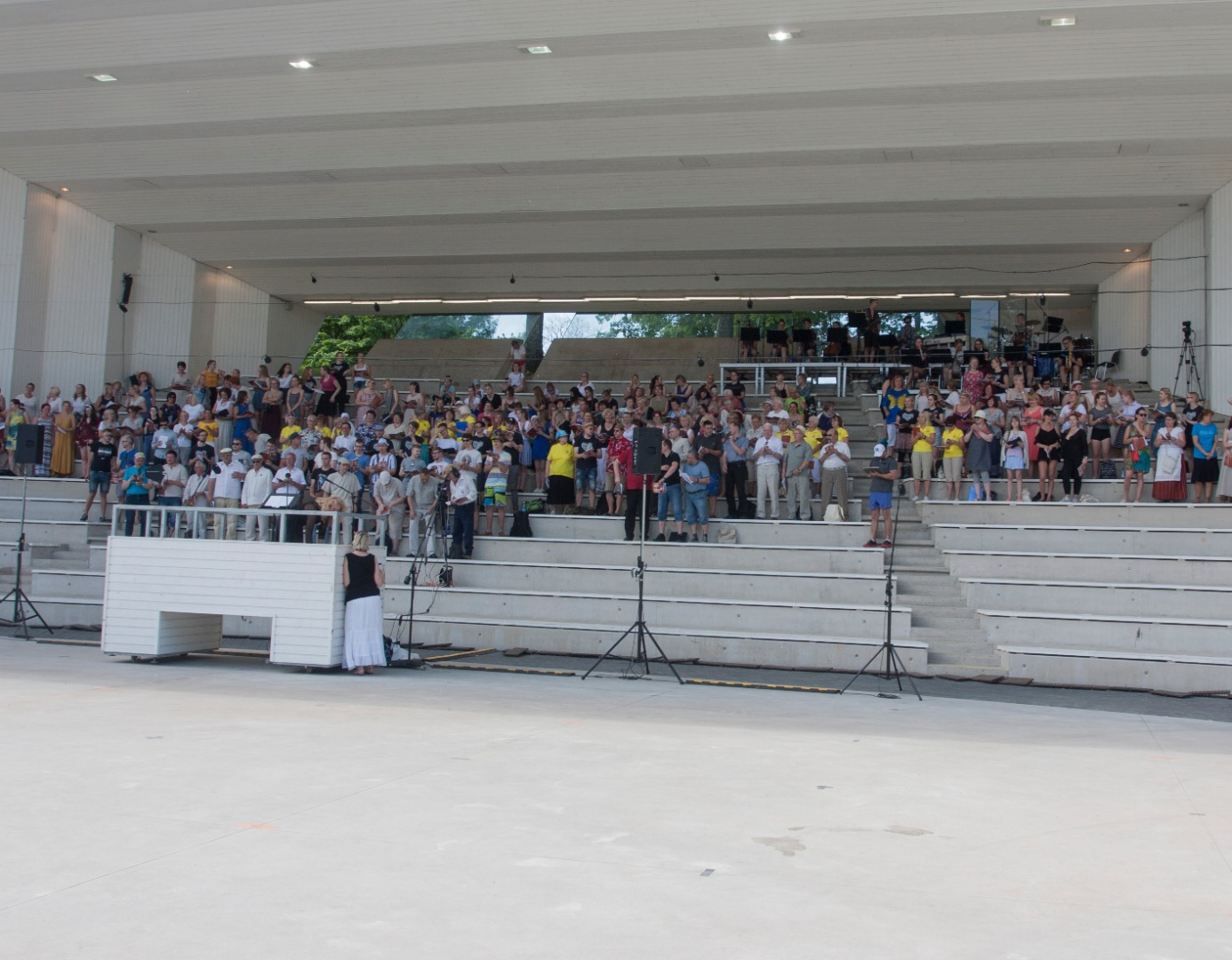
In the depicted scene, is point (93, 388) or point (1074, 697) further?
point (93, 388)

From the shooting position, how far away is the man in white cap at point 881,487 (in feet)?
48.8

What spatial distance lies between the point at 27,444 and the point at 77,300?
28.6 ft

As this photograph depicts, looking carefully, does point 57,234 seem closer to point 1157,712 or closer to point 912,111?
point 912,111

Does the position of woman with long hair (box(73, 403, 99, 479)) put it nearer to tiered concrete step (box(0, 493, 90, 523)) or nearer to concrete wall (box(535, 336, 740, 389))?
tiered concrete step (box(0, 493, 90, 523))


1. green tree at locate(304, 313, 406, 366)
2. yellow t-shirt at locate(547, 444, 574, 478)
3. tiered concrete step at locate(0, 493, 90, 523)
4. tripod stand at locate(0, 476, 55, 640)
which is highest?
green tree at locate(304, 313, 406, 366)

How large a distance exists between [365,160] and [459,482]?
7412mm

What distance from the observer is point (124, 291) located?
24609 mm

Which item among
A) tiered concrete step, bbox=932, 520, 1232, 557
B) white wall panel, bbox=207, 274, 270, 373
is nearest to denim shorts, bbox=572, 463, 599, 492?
tiered concrete step, bbox=932, 520, 1232, 557

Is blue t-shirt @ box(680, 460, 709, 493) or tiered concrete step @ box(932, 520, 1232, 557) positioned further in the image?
blue t-shirt @ box(680, 460, 709, 493)

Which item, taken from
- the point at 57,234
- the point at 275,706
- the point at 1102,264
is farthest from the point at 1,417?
the point at 1102,264

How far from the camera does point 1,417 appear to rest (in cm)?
2080

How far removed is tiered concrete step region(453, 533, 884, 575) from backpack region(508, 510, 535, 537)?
443mm

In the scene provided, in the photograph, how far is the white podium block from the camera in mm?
11703

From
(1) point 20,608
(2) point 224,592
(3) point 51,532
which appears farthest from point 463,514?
(3) point 51,532
